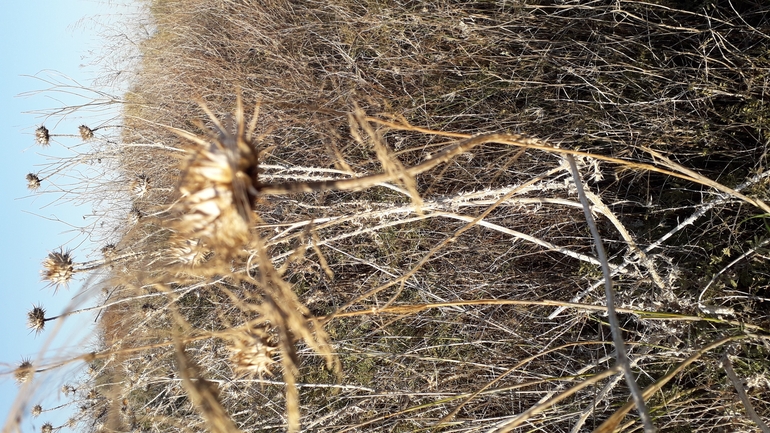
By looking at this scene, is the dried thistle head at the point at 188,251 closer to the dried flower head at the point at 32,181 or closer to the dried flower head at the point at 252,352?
the dried flower head at the point at 252,352

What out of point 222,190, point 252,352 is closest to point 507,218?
point 252,352

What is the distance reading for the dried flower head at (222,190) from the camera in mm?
546

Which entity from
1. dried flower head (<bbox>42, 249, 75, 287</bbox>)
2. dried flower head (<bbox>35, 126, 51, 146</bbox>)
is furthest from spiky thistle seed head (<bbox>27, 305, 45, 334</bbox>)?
dried flower head (<bbox>35, 126, 51, 146</bbox>)

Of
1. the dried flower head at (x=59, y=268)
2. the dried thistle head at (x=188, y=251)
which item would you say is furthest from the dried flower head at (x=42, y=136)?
the dried thistle head at (x=188, y=251)

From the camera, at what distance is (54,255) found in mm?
1604

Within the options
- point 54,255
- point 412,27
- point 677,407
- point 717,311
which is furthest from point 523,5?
point 54,255

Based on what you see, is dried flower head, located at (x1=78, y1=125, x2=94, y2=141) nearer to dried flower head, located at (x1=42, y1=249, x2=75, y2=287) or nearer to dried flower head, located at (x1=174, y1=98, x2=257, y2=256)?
dried flower head, located at (x1=42, y1=249, x2=75, y2=287)

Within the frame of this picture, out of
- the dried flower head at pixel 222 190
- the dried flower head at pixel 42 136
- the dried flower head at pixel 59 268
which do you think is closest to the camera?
the dried flower head at pixel 222 190

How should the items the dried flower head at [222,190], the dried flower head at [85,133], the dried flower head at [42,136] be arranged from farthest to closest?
1. the dried flower head at [42,136]
2. the dried flower head at [85,133]
3. the dried flower head at [222,190]

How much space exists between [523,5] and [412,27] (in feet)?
1.57

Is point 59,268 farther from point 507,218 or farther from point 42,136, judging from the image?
point 507,218

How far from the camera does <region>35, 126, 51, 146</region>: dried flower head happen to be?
88.4 inches

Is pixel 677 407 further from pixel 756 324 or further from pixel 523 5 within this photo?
pixel 523 5

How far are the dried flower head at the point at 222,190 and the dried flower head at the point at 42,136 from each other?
2.15 metres
